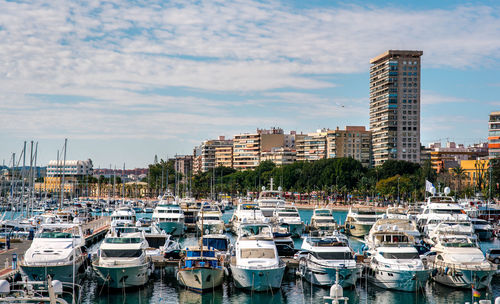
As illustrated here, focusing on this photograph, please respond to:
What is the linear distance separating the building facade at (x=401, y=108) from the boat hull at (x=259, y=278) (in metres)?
147

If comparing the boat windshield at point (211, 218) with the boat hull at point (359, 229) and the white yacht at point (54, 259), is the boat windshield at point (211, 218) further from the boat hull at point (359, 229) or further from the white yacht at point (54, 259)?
the white yacht at point (54, 259)

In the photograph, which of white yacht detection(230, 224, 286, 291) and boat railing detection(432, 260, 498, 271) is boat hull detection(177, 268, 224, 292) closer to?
white yacht detection(230, 224, 286, 291)

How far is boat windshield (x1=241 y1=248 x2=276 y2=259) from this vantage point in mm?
37000

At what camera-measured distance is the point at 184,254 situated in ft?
134

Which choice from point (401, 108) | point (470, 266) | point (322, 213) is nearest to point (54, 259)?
point (470, 266)

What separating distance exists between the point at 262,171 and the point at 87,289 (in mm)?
148420

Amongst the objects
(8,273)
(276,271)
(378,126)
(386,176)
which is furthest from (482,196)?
(8,273)

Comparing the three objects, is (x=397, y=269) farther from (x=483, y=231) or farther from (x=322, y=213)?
(x=483, y=231)

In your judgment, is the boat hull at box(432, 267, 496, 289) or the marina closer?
the marina

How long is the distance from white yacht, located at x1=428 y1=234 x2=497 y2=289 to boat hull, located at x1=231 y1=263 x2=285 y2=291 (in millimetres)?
10517

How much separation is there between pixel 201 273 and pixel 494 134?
118270mm

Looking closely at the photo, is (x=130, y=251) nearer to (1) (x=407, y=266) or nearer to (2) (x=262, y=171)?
(1) (x=407, y=266)

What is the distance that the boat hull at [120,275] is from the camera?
117ft

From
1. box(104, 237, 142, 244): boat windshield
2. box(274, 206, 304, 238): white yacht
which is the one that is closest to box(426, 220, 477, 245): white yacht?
box(274, 206, 304, 238): white yacht
